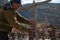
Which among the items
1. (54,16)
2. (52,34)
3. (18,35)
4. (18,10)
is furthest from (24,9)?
(54,16)

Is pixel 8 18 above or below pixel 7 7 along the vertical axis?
below

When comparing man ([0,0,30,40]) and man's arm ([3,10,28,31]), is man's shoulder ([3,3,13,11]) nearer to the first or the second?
man ([0,0,30,40])

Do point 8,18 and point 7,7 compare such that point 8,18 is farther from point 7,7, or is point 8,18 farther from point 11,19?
point 7,7

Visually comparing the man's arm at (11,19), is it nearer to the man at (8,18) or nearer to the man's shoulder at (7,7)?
the man at (8,18)

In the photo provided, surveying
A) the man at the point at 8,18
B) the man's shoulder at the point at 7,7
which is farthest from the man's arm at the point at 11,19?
the man's shoulder at the point at 7,7

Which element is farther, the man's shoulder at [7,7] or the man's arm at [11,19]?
the man's shoulder at [7,7]

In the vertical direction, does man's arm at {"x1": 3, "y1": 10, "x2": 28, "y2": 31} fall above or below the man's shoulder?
below

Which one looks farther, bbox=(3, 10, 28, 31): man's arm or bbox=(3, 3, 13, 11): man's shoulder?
bbox=(3, 3, 13, 11): man's shoulder

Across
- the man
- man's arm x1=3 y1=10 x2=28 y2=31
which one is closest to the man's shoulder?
the man

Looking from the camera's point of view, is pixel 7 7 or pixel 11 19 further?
pixel 7 7

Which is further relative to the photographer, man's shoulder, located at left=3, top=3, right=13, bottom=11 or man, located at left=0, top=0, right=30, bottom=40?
man's shoulder, located at left=3, top=3, right=13, bottom=11

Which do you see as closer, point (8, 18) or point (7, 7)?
point (8, 18)

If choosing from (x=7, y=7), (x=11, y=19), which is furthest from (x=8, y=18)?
(x=7, y=7)

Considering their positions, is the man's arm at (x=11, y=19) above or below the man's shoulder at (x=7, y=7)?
below
